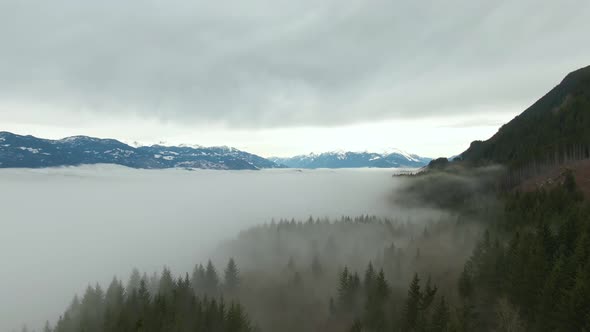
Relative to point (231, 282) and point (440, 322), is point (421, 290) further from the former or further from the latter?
point (231, 282)

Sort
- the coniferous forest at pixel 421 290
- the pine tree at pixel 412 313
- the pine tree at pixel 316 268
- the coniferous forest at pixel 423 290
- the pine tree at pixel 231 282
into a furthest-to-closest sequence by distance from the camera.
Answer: the pine tree at pixel 316 268
the pine tree at pixel 231 282
the pine tree at pixel 412 313
the coniferous forest at pixel 423 290
the coniferous forest at pixel 421 290

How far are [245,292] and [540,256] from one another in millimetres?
122630

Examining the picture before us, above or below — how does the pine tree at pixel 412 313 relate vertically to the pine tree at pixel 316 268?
A: above

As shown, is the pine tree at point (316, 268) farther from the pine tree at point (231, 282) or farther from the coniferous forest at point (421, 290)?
the pine tree at point (231, 282)

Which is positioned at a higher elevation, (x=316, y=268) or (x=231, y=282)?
(x=316, y=268)

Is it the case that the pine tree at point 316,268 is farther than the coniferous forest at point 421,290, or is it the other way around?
the pine tree at point 316,268

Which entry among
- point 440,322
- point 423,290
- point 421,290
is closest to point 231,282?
point 421,290

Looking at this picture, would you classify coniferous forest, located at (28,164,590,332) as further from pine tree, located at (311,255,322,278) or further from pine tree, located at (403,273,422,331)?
pine tree, located at (311,255,322,278)

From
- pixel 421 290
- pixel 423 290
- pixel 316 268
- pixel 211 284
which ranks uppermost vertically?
pixel 423 290

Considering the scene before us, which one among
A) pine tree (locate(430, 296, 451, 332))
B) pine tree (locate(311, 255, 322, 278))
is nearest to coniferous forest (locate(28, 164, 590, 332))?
pine tree (locate(430, 296, 451, 332))

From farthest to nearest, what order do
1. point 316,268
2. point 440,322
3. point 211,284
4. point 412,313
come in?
point 316,268
point 211,284
point 412,313
point 440,322

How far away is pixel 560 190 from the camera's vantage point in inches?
6339

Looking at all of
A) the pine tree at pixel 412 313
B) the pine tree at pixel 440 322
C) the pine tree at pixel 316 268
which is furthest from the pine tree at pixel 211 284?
the pine tree at pixel 440 322

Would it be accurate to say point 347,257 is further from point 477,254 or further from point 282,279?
point 477,254
